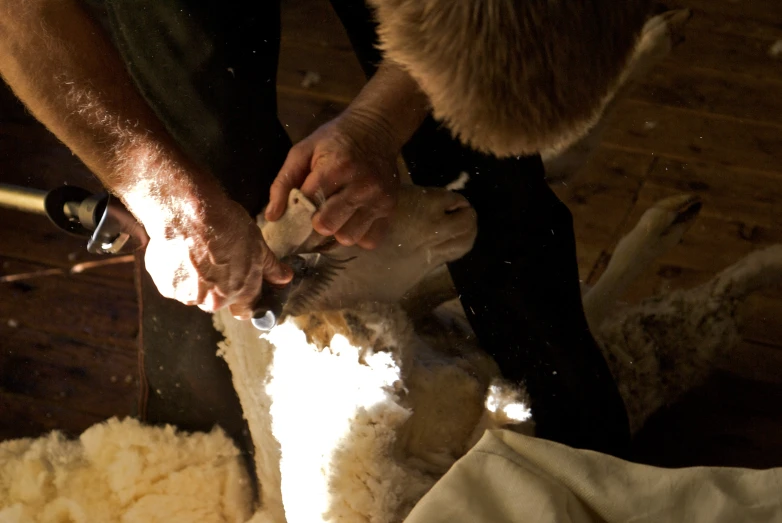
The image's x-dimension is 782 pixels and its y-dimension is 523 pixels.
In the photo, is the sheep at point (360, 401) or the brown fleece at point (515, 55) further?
the sheep at point (360, 401)

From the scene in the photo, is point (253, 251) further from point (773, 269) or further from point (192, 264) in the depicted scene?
point (773, 269)

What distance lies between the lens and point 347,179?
68cm

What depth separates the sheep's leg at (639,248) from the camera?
94 centimetres

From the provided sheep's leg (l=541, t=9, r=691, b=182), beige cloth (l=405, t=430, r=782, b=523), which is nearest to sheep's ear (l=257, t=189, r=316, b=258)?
beige cloth (l=405, t=430, r=782, b=523)

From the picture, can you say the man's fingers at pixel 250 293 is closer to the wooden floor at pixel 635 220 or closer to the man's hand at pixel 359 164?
the man's hand at pixel 359 164

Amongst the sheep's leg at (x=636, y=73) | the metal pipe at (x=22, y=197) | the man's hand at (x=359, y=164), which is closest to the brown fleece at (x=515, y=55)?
the man's hand at (x=359, y=164)

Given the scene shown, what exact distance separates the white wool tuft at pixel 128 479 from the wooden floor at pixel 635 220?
0.10m

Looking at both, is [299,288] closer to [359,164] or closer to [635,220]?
[359,164]

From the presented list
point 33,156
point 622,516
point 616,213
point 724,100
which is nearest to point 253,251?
point 622,516

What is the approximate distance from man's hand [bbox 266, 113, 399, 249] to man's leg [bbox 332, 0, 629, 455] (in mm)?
68

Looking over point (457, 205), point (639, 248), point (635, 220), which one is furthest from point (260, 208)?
point (635, 220)

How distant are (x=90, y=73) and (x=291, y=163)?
0.18 meters

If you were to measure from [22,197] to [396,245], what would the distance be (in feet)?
1.51

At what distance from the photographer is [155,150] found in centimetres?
64
